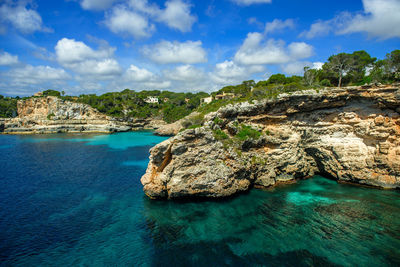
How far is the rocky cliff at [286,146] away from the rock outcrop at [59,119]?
6247 centimetres

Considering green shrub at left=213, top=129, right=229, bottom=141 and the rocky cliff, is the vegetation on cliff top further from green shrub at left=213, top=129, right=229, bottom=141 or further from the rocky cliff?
green shrub at left=213, top=129, right=229, bottom=141

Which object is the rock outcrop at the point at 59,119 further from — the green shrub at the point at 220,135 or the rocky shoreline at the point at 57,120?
the green shrub at the point at 220,135

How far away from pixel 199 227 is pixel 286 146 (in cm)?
1199

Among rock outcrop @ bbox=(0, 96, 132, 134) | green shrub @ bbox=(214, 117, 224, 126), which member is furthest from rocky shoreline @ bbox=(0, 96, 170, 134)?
green shrub @ bbox=(214, 117, 224, 126)

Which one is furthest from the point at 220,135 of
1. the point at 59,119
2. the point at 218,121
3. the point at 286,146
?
the point at 59,119

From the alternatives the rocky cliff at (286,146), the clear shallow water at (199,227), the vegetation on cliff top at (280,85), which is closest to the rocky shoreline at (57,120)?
the vegetation on cliff top at (280,85)

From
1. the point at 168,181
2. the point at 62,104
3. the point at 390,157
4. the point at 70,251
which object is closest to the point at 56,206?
the point at 70,251

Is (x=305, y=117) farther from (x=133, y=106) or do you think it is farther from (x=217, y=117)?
(x=133, y=106)

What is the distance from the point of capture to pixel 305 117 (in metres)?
20.3

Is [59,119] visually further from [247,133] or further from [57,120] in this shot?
[247,133]

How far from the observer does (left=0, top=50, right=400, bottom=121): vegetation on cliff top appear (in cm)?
2277

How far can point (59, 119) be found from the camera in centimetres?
7275

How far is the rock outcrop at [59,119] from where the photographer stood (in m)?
68.6

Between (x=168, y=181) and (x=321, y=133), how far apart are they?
51.7 ft
